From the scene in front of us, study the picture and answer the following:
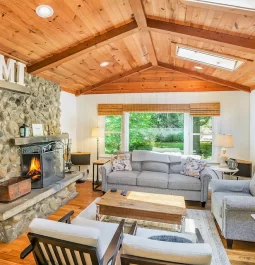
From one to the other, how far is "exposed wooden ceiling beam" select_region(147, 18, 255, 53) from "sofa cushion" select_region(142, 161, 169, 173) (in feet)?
9.00

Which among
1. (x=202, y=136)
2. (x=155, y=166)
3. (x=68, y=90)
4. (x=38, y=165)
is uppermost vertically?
(x=68, y=90)

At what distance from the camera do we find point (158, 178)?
4230 millimetres

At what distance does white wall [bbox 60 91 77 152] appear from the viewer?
209 inches

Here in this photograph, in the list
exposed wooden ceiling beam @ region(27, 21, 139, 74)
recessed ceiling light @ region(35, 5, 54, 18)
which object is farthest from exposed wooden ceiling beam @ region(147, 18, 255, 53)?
recessed ceiling light @ region(35, 5, 54, 18)

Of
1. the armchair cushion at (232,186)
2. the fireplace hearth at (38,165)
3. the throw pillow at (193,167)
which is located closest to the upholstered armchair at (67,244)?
the fireplace hearth at (38,165)

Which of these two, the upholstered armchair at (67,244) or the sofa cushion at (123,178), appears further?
the sofa cushion at (123,178)

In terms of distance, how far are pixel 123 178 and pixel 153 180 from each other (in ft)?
2.08

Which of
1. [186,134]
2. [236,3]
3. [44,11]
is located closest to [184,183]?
[186,134]

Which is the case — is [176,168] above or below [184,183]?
above

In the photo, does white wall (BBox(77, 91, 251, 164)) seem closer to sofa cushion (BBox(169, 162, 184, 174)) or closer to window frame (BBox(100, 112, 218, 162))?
window frame (BBox(100, 112, 218, 162))

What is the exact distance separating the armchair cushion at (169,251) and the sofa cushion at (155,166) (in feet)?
11.0

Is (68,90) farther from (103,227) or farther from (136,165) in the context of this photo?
(103,227)

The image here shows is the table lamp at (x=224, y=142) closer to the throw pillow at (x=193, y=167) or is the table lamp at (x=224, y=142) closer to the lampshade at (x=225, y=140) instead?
the lampshade at (x=225, y=140)

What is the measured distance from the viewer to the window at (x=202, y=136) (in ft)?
17.3
